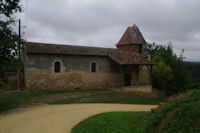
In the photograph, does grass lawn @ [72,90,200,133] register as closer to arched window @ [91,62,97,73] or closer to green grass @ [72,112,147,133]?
green grass @ [72,112,147,133]

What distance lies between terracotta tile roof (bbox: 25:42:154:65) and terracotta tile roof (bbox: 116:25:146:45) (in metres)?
5.36

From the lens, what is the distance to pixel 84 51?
19.2 metres

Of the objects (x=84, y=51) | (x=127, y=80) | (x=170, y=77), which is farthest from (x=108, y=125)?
(x=170, y=77)

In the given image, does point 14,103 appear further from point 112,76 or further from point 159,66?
point 159,66

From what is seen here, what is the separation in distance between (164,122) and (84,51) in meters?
14.6

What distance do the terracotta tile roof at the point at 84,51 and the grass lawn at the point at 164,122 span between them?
11.4 metres

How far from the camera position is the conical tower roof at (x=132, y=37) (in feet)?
86.2

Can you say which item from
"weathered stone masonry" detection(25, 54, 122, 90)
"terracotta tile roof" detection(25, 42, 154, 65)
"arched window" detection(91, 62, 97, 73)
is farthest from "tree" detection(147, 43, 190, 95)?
"arched window" detection(91, 62, 97, 73)

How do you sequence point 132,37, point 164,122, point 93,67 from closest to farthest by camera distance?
point 164,122, point 93,67, point 132,37

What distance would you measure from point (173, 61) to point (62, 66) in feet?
64.3

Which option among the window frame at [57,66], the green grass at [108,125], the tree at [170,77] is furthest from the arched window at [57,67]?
the tree at [170,77]

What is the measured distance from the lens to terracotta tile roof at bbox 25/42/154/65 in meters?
16.8

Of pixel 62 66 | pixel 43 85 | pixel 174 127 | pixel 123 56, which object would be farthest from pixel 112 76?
pixel 174 127

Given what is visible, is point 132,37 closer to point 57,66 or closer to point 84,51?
point 84,51
